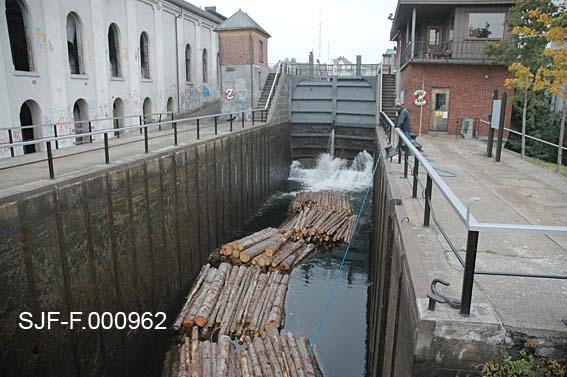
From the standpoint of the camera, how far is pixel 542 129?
1933 cm

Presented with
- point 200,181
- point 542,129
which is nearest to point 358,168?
point 542,129

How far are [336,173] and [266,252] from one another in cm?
1224

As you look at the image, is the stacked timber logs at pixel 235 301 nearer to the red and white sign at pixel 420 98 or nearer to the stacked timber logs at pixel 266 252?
the stacked timber logs at pixel 266 252

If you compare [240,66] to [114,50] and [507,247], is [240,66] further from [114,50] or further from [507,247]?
[507,247]

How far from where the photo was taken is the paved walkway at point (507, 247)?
10.6 feet

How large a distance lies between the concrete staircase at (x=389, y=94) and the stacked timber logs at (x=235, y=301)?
13.4 m

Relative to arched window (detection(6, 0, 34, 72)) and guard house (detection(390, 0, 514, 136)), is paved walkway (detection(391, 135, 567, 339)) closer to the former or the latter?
guard house (detection(390, 0, 514, 136))

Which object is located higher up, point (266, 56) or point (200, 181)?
point (266, 56)

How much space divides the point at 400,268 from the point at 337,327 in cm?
502

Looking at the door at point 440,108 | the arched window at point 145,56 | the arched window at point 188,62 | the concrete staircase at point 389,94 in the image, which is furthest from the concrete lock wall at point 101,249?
the arched window at point 188,62

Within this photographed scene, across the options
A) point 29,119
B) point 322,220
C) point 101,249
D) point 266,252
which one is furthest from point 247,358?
point 29,119

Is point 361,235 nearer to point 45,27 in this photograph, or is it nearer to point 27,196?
point 27,196

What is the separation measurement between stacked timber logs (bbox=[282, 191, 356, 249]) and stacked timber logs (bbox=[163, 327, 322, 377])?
565cm

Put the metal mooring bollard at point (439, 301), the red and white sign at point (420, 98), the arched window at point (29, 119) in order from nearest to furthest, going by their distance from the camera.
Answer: the metal mooring bollard at point (439, 301)
the arched window at point (29, 119)
the red and white sign at point (420, 98)
